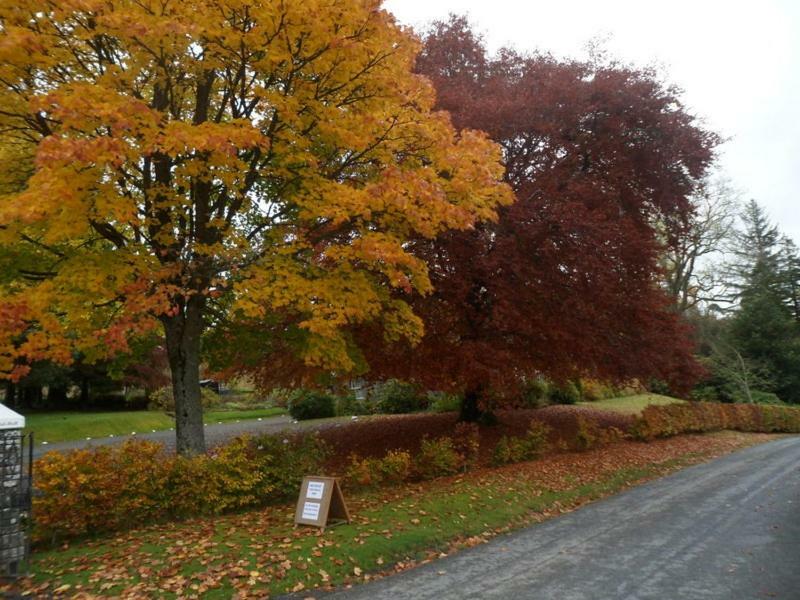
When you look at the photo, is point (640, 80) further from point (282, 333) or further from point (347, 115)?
point (282, 333)

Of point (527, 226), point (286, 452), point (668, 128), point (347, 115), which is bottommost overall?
point (286, 452)

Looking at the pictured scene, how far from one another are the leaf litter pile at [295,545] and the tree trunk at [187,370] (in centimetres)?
173

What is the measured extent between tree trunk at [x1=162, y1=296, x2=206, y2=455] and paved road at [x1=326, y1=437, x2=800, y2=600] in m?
4.70

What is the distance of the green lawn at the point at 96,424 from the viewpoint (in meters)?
23.0

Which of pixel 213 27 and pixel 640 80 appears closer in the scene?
pixel 213 27

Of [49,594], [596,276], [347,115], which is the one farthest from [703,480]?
[49,594]

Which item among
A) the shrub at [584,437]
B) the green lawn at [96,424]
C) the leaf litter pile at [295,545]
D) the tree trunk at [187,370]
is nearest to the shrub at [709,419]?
the shrub at [584,437]

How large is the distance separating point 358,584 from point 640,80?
14.1 meters

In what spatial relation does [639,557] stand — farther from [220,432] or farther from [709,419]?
[220,432]

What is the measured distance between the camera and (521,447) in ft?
45.6

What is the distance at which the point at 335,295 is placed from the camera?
8789 millimetres

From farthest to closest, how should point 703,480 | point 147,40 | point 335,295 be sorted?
point 703,480 < point 335,295 < point 147,40

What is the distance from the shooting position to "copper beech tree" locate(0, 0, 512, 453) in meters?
7.25

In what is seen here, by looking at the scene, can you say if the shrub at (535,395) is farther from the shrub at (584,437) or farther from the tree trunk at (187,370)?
→ the tree trunk at (187,370)
